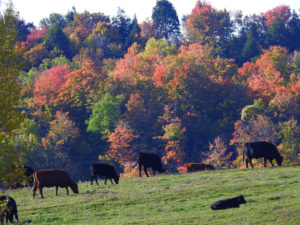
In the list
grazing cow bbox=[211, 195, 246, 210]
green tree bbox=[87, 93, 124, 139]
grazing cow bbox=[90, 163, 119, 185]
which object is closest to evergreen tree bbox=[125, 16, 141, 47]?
green tree bbox=[87, 93, 124, 139]

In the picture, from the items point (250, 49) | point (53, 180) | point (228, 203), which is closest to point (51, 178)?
point (53, 180)

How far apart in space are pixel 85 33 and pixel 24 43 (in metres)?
18.6

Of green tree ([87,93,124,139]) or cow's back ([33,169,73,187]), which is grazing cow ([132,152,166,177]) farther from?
green tree ([87,93,124,139])

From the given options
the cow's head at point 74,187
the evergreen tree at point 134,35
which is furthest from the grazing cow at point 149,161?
the evergreen tree at point 134,35

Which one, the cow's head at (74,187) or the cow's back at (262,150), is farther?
the cow's back at (262,150)

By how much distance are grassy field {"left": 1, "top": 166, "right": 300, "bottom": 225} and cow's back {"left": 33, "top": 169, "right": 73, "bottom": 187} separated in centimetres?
67

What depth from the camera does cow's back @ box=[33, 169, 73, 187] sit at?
33.0 m

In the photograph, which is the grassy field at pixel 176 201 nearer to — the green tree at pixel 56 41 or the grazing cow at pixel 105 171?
the grazing cow at pixel 105 171

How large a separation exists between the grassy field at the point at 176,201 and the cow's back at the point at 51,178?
674 mm

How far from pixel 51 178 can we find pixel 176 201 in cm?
805

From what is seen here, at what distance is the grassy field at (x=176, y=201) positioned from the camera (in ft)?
76.4

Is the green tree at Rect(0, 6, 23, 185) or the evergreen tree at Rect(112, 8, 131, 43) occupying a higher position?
the evergreen tree at Rect(112, 8, 131, 43)

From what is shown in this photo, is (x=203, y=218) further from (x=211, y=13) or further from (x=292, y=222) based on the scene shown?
(x=211, y=13)

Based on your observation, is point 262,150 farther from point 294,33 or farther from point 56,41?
point 294,33
